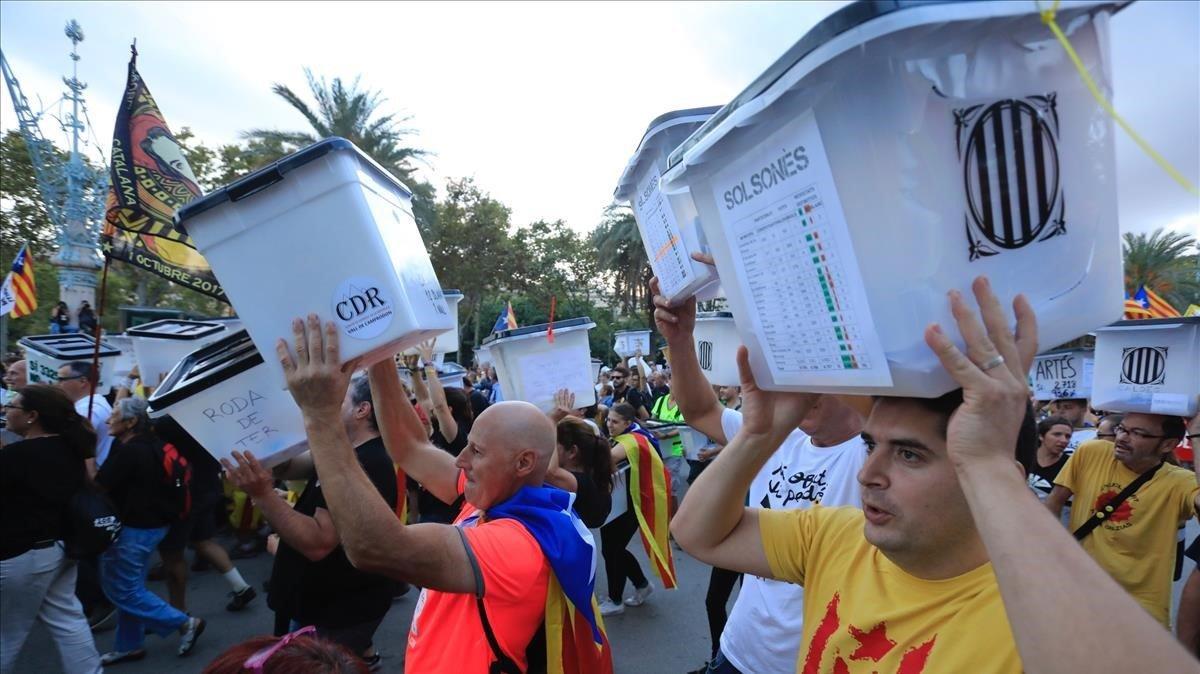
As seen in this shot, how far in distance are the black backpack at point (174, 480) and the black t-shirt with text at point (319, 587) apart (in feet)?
8.45

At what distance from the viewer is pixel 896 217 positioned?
0.97 m

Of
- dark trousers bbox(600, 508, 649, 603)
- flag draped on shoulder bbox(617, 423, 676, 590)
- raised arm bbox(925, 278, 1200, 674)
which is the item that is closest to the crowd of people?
raised arm bbox(925, 278, 1200, 674)

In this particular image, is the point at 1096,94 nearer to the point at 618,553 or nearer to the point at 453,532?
the point at 453,532

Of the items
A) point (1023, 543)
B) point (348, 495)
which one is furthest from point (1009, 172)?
point (348, 495)

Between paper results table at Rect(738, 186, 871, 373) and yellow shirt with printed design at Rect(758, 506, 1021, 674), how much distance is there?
1.87ft

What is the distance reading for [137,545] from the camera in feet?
15.9

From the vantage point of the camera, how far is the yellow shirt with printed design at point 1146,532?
3.38 m

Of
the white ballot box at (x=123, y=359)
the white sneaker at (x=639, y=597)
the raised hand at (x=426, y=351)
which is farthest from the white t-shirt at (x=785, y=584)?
the white ballot box at (x=123, y=359)

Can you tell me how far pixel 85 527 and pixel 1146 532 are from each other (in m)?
6.07

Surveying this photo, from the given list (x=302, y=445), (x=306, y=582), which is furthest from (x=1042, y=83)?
(x=306, y=582)

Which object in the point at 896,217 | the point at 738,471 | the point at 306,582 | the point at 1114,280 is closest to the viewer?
the point at 896,217

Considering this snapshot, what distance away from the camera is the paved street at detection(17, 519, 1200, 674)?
4.76 metres

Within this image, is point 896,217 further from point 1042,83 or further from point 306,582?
point 306,582

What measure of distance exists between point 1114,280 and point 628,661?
14.7 ft
